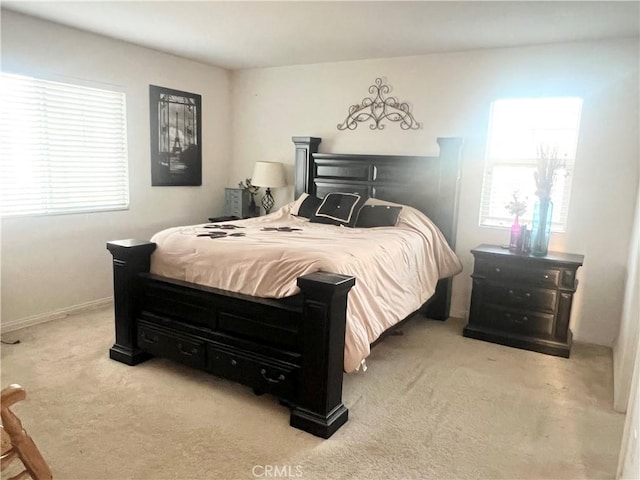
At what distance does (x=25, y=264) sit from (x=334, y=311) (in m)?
2.73

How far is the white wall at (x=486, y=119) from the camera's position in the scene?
11.4 feet

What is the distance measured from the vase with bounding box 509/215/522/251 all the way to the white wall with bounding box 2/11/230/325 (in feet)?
10.5

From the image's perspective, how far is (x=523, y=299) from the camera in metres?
3.50

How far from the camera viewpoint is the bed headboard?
4023 millimetres

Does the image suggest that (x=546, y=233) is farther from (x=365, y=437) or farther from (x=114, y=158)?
(x=114, y=158)

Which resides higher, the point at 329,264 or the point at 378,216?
the point at 378,216

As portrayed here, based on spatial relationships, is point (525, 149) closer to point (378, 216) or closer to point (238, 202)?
point (378, 216)

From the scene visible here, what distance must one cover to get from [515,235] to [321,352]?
2.17 metres

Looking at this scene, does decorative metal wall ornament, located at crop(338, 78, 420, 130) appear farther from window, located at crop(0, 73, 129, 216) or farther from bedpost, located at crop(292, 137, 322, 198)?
window, located at crop(0, 73, 129, 216)

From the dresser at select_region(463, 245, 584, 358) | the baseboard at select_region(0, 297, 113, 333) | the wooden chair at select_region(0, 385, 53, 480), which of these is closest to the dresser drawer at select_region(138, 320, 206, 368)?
the wooden chair at select_region(0, 385, 53, 480)

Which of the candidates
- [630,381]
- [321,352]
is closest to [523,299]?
[630,381]

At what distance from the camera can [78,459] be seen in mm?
2035

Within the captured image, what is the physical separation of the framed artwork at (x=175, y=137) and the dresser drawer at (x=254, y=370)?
247 cm

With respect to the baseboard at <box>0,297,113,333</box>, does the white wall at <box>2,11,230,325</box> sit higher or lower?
higher
